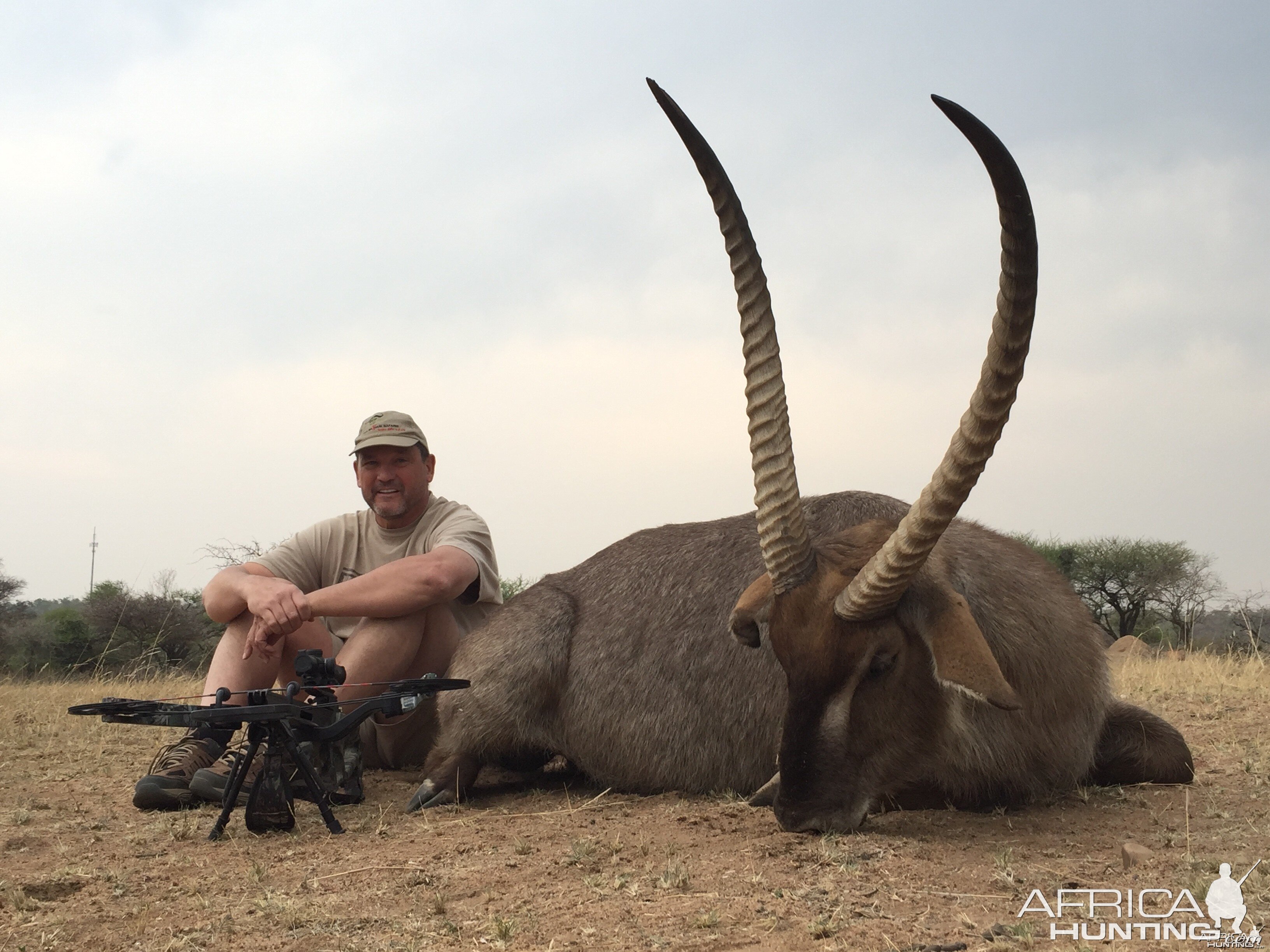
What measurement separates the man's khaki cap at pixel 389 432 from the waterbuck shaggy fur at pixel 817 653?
91 cm

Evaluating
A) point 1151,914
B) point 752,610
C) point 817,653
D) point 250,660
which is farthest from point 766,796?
point 250,660

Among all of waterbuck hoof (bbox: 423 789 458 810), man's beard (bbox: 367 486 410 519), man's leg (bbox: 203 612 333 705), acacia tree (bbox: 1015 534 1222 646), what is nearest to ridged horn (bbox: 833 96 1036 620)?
waterbuck hoof (bbox: 423 789 458 810)

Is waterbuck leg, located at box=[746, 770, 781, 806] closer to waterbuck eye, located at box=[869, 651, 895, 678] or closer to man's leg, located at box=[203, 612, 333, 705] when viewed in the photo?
waterbuck eye, located at box=[869, 651, 895, 678]

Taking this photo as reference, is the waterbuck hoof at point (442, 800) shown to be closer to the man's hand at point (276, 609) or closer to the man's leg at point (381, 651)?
the man's leg at point (381, 651)

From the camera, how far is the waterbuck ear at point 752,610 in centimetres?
349

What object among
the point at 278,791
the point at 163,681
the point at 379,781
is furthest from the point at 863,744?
the point at 163,681

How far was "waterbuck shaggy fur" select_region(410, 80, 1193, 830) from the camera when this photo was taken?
120 inches

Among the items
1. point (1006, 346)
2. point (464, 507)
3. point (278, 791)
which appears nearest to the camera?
point (1006, 346)

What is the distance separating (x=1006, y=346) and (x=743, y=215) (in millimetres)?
961

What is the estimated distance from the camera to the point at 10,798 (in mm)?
4520

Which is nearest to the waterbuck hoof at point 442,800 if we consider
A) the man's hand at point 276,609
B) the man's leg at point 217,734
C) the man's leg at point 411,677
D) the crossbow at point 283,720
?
the crossbow at point 283,720

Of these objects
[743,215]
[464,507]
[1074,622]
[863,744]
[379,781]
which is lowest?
[379,781]

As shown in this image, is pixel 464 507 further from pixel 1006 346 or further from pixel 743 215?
pixel 1006 346

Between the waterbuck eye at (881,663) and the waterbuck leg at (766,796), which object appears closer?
the waterbuck eye at (881,663)
